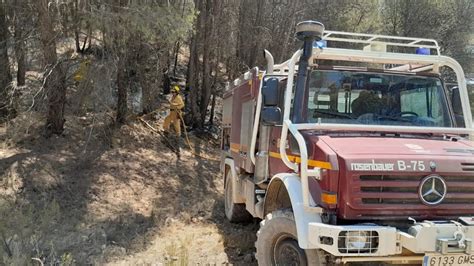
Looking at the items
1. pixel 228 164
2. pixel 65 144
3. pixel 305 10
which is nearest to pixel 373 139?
pixel 228 164

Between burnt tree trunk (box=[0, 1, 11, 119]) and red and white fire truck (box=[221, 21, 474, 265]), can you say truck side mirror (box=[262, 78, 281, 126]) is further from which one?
burnt tree trunk (box=[0, 1, 11, 119])

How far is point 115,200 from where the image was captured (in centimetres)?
879

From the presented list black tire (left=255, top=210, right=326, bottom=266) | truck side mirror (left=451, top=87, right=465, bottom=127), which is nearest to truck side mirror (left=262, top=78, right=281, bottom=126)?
black tire (left=255, top=210, right=326, bottom=266)

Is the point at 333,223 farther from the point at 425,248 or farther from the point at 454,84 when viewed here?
the point at 454,84

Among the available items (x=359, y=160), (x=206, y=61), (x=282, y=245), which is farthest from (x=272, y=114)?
(x=206, y=61)

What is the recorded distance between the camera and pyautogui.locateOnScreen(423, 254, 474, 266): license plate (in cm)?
364

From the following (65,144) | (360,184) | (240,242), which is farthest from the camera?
(65,144)

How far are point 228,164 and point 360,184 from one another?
4.30 meters

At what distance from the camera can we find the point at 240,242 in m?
6.85

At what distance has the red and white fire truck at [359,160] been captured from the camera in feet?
12.1

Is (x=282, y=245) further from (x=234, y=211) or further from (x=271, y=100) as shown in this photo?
(x=234, y=211)

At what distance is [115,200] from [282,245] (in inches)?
201

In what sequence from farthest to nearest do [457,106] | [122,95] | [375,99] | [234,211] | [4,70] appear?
[122,95]
[4,70]
[234,211]
[457,106]
[375,99]

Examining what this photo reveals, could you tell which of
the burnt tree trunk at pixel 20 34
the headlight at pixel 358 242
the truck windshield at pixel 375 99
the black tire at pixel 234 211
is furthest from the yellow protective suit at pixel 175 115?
the headlight at pixel 358 242
